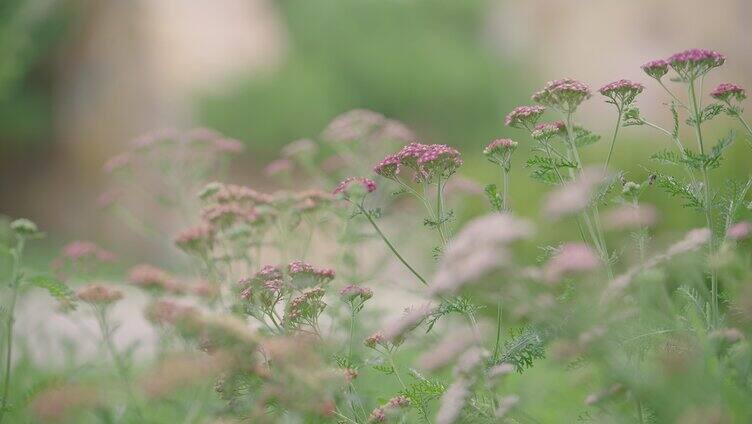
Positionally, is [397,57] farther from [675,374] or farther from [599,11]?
[675,374]

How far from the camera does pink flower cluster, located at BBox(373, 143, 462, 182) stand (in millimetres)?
1899

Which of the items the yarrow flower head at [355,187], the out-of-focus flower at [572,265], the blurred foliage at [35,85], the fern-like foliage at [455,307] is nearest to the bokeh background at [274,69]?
the blurred foliage at [35,85]

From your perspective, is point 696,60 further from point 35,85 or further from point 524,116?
point 35,85

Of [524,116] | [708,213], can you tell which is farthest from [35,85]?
[708,213]

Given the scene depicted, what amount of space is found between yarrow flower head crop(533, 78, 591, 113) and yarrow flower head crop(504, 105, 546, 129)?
0.03 meters

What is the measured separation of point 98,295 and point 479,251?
146cm

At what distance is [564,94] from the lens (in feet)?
6.42

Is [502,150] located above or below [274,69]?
below

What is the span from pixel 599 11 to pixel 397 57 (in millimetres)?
3879

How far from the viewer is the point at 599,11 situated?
619 inches

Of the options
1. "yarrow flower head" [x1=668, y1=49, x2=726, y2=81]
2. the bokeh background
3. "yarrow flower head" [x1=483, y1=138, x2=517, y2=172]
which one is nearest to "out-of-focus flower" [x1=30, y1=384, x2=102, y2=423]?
"yarrow flower head" [x1=483, y1=138, x2=517, y2=172]

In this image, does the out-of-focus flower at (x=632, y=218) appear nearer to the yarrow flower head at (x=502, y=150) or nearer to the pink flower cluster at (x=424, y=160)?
the yarrow flower head at (x=502, y=150)

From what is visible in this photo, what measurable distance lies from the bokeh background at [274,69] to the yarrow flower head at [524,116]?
432 inches

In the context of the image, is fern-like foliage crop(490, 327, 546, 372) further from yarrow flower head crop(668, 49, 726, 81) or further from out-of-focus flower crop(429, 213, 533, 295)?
yarrow flower head crop(668, 49, 726, 81)
